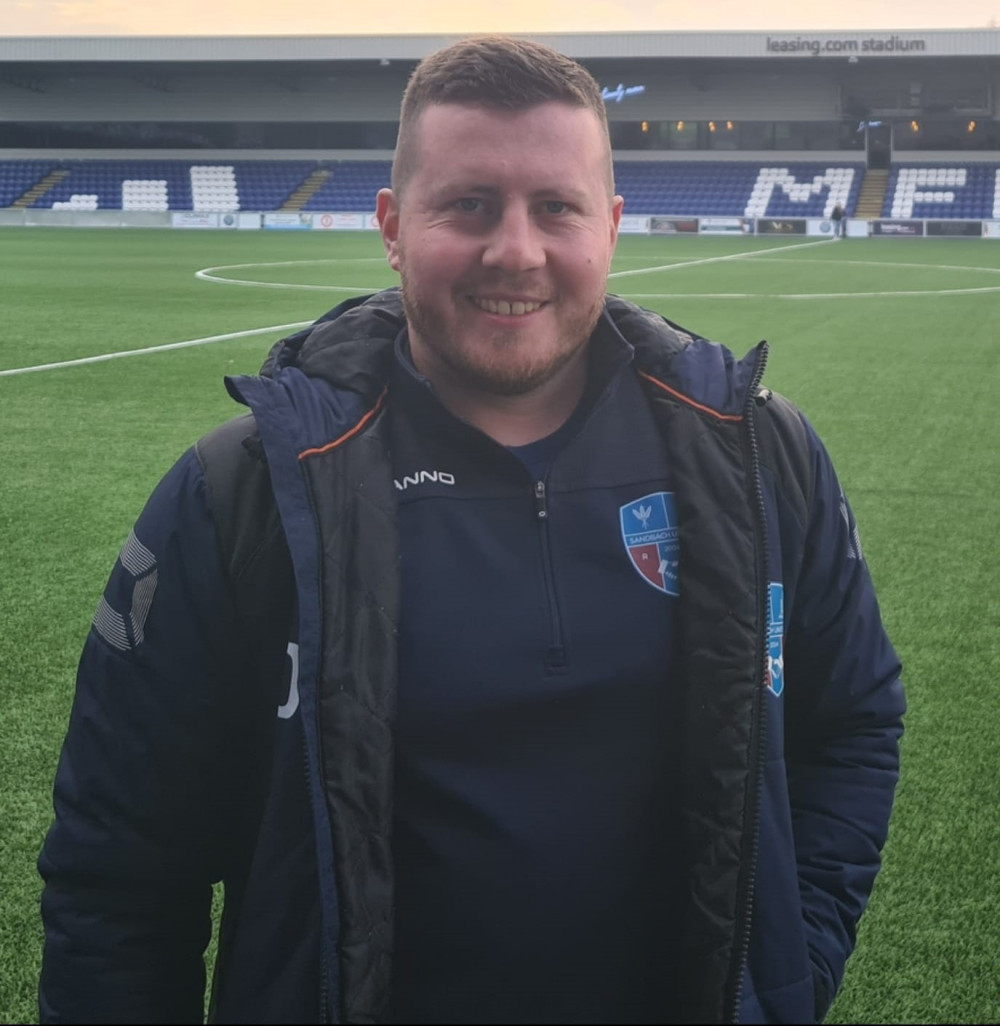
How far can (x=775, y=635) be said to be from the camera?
1891mm

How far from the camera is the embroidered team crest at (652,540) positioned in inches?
72.5

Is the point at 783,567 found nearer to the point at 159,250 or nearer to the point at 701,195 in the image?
the point at 159,250

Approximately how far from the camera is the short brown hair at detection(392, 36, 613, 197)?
6.18 ft

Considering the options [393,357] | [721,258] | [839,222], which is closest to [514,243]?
[393,357]

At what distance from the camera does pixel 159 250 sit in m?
29.3

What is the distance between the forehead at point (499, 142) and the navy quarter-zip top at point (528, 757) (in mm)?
389

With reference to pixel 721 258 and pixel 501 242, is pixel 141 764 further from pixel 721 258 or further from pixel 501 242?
pixel 721 258

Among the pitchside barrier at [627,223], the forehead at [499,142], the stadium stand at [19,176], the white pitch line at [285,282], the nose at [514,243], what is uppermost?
the forehead at [499,142]

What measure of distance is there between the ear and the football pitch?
5.76 feet

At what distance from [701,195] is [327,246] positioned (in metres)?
19.2

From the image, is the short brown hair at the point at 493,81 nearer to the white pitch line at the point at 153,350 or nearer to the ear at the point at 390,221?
the ear at the point at 390,221

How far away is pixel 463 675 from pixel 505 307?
53cm

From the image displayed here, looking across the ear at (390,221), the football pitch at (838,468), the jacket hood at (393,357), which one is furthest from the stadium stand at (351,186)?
the jacket hood at (393,357)

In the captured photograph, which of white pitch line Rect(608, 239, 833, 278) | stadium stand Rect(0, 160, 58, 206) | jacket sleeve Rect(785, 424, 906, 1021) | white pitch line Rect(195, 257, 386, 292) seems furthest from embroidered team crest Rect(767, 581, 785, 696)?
stadium stand Rect(0, 160, 58, 206)
